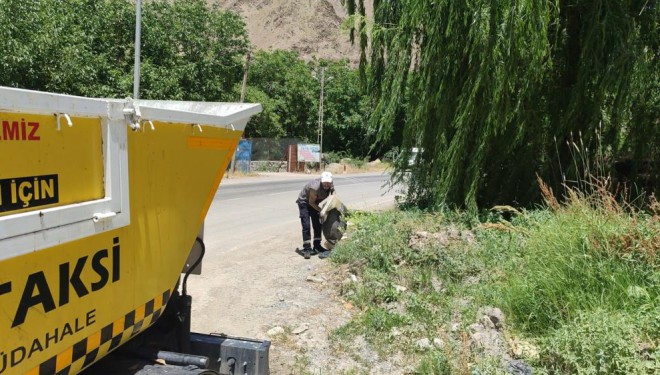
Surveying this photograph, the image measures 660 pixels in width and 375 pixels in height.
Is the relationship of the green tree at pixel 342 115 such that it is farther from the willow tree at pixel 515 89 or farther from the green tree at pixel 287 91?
the willow tree at pixel 515 89

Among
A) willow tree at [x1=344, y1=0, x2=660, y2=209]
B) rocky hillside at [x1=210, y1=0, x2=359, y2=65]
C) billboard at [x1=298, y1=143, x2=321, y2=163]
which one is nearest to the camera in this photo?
willow tree at [x1=344, y1=0, x2=660, y2=209]

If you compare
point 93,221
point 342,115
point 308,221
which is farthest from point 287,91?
point 93,221

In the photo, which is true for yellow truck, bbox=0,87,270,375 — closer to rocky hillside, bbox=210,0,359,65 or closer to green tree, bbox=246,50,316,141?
green tree, bbox=246,50,316,141

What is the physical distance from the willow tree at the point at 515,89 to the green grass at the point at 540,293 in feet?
7.97

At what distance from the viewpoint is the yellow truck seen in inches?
65.1

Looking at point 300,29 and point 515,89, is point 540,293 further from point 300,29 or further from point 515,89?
point 300,29

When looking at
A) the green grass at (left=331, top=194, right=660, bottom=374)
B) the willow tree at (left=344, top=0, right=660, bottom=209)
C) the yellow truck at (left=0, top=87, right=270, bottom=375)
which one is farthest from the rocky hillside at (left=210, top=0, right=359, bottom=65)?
the yellow truck at (left=0, top=87, right=270, bottom=375)

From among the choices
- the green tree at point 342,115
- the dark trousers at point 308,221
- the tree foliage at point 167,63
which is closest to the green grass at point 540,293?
the dark trousers at point 308,221

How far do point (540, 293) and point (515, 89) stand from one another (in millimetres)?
4899

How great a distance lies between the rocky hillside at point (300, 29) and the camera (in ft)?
266

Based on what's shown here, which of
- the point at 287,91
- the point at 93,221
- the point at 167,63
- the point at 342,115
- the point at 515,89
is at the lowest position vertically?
the point at 93,221

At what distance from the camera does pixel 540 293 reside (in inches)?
179

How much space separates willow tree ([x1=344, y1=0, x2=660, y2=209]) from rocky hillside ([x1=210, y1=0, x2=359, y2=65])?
235 feet

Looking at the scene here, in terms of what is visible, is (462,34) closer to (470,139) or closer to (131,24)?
(470,139)
